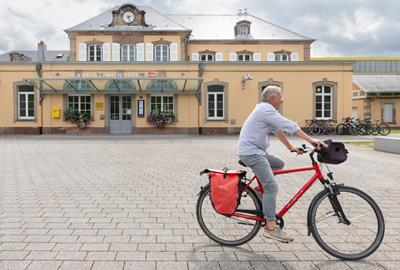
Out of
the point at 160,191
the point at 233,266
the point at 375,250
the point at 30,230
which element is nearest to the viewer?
the point at 233,266

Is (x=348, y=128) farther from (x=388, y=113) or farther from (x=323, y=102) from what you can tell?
(x=388, y=113)

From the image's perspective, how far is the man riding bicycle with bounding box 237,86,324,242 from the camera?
4070 mm

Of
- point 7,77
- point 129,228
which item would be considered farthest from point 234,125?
point 129,228

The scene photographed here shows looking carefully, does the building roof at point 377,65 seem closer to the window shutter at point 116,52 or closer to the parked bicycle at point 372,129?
the window shutter at point 116,52

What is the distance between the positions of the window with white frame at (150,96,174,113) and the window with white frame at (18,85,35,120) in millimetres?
7589

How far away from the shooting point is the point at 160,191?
7.27 metres

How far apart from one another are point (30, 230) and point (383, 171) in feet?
26.8

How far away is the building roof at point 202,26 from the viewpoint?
35.7 metres

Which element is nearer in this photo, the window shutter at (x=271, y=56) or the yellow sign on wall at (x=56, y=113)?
the yellow sign on wall at (x=56, y=113)

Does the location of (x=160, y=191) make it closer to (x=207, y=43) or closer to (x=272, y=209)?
(x=272, y=209)

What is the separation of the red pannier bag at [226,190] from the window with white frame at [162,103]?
2149 cm

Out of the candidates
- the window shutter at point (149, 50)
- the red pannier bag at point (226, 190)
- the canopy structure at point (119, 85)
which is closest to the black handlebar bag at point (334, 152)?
the red pannier bag at point (226, 190)

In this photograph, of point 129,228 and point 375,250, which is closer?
point 375,250

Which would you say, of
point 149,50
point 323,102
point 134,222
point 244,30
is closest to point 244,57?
point 244,30
